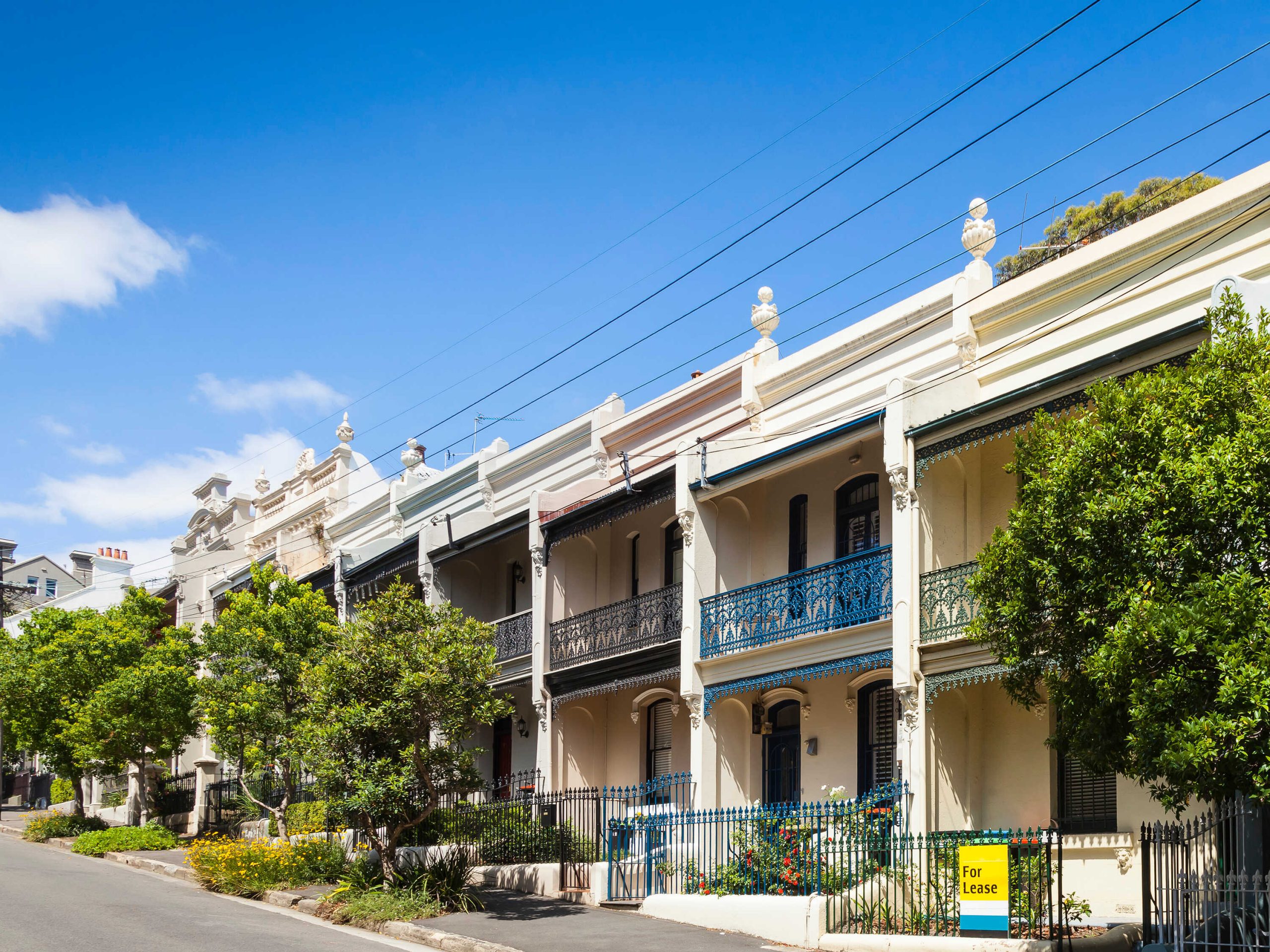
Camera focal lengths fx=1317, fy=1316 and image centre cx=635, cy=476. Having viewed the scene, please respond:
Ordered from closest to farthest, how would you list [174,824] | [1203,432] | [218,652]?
1. [1203,432]
2. [218,652]
3. [174,824]

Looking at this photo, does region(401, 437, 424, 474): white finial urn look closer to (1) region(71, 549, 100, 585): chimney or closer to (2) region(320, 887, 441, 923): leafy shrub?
(2) region(320, 887, 441, 923): leafy shrub

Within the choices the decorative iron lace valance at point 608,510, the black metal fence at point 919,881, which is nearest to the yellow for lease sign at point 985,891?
the black metal fence at point 919,881

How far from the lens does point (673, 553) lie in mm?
24062

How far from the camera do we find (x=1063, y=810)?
16.5 metres

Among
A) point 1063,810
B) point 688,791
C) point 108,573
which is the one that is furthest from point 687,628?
point 108,573

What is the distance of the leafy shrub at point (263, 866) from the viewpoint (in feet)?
65.8

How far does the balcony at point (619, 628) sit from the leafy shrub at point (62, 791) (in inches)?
994

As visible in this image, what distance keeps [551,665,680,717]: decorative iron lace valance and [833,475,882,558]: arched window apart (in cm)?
332

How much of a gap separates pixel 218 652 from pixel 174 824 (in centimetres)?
1095

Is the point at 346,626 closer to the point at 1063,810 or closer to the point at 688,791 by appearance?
the point at 688,791

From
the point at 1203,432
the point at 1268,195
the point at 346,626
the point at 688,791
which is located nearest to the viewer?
the point at 1203,432

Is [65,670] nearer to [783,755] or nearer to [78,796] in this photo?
[78,796]

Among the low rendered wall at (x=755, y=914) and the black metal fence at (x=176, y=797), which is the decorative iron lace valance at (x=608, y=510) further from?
the black metal fence at (x=176, y=797)

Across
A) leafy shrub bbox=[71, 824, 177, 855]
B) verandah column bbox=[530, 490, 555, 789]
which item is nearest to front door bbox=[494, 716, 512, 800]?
verandah column bbox=[530, 490, 555, 789]
